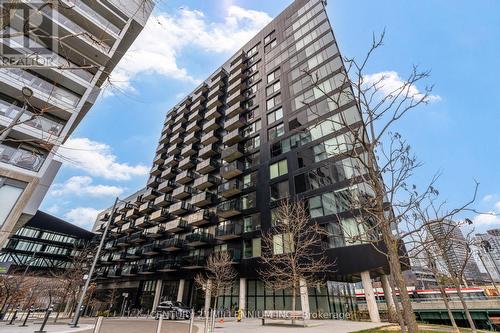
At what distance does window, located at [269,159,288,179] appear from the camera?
2805 cm

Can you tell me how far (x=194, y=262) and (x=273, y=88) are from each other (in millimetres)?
27626

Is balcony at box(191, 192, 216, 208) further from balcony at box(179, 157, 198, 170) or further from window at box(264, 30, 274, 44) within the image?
window at box(264, 30, 274, 44)

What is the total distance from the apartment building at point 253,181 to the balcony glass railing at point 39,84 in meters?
9.78

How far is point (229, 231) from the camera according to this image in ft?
95.3

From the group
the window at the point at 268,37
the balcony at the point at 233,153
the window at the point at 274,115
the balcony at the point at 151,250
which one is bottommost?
the balcony at the point at 151,250

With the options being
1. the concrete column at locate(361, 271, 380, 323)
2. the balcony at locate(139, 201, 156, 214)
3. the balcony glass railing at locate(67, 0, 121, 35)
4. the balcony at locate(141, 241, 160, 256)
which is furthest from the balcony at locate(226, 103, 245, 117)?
the concrete column at locate(361, 271, 380, 323)

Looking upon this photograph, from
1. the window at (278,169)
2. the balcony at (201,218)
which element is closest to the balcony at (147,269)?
the balcony at (201,218)

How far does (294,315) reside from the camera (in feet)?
49.3

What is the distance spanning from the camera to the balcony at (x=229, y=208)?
3002 cm

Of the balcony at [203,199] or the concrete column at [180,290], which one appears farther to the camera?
the balcony at [203,199]

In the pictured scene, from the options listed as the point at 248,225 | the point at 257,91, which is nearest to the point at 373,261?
the point at 248,225

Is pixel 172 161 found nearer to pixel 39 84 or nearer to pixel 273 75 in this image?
pixel 273 75

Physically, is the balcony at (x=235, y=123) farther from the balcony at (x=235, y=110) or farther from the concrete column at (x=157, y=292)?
the concrete column at (x=157, y=292)

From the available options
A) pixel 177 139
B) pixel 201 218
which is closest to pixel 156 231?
pixel 201 218
